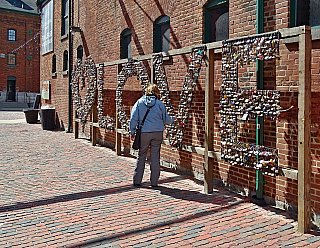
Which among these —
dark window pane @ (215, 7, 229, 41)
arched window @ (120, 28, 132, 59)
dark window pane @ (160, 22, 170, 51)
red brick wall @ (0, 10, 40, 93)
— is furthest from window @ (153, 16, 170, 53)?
red brick wall @ (0, 10, 40, 93)

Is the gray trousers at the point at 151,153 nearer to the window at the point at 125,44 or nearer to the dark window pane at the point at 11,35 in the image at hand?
the window at the point at 125,44

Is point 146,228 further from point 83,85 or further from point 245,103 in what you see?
point 83,85

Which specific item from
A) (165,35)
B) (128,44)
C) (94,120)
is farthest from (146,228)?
(94,120)

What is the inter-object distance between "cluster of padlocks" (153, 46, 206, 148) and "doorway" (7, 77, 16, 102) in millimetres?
39467

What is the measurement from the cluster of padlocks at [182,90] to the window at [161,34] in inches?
40.7

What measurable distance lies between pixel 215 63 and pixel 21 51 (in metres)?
41.8

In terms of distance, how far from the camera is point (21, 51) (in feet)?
145

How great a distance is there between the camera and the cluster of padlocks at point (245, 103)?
17.5 feet

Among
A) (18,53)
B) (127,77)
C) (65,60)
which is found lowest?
(127,77)

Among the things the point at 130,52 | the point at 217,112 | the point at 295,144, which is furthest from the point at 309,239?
the point at 130,52

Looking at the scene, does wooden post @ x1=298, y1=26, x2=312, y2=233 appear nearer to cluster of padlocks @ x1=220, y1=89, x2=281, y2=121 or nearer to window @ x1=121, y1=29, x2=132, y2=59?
cluster of padlocks @ x1=220, y1=89, x2=281, y2=121

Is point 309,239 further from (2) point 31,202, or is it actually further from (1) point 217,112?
(2) point 31,202

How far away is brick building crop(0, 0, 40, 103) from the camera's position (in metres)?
42.8

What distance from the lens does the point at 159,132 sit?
6918mm
